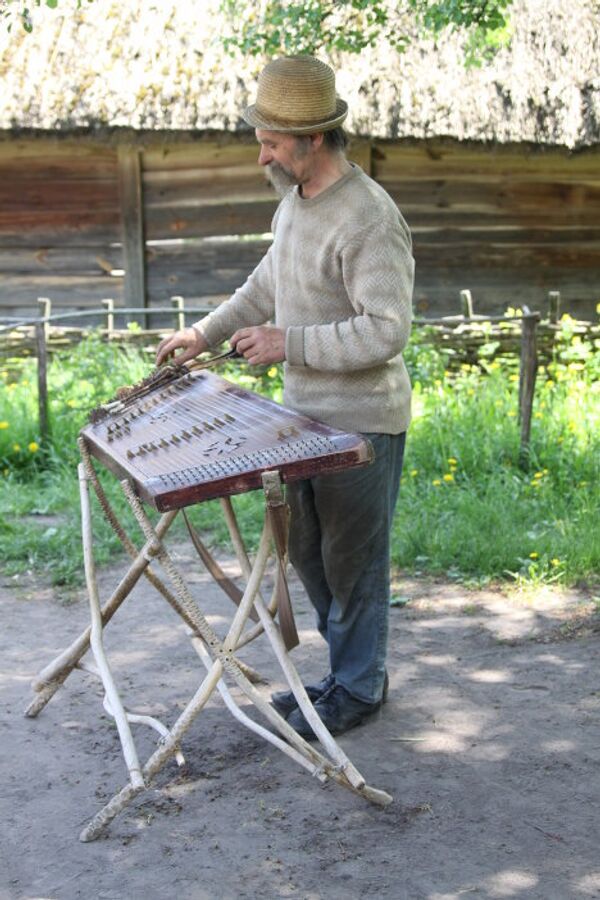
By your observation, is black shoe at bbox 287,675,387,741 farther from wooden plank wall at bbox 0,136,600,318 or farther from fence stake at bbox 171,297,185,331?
wooden plank wall at bbox 0,136,600,318

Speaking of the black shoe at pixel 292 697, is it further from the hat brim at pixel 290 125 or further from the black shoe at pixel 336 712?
the hat brim at pixel 290 125

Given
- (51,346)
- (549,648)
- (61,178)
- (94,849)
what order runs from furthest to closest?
1. (61,178)
2. (51,346)
3. (549,648)
4. (94,849)

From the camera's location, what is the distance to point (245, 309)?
12.6 ft

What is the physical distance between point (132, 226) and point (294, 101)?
7.13 metres

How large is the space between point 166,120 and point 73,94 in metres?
0.77

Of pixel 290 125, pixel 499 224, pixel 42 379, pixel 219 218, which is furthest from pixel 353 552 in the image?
pixel 499 224

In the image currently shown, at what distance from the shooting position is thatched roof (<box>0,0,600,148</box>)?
9352 mm

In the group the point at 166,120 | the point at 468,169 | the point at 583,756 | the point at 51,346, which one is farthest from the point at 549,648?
the point at 468,169

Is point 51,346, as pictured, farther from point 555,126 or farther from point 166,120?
point 555,126

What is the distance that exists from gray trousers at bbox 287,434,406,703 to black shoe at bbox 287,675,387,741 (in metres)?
0.03

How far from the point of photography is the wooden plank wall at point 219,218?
1016 centimetres

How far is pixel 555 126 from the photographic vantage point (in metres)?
9.59

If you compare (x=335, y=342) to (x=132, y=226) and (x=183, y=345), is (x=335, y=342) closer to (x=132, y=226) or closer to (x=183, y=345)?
(x=183, y=345)

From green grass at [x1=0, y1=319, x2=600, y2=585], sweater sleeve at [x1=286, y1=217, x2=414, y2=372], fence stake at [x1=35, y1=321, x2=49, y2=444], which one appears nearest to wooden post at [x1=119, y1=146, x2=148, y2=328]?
green grass at [x1=0, y1=319, x2=600, y2=585]
